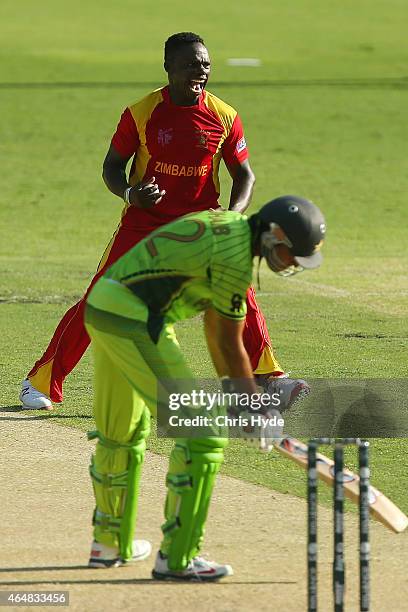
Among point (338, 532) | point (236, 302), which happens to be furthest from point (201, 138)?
point (338, 532)

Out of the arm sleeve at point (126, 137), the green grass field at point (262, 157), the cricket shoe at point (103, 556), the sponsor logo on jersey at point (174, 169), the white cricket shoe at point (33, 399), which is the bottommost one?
the cricket shoe at point (103, 556)

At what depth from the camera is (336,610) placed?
5.76 m

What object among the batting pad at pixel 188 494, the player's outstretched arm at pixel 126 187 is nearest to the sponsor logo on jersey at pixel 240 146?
the player's outstretched arm at pixel 126 187

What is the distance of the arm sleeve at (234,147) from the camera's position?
9.50 m

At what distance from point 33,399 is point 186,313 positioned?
11.5 ft

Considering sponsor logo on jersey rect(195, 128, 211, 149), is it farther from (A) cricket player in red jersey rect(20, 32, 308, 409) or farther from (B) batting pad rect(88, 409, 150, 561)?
(B) batting pad rect(88, 409, 150, 561)

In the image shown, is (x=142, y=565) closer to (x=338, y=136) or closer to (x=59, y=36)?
(x=338, y=136)

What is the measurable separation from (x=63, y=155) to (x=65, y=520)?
2006 cm

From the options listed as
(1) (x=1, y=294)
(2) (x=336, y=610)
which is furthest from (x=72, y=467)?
(1) (x=1, y=294)

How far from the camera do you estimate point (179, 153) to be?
368 inches

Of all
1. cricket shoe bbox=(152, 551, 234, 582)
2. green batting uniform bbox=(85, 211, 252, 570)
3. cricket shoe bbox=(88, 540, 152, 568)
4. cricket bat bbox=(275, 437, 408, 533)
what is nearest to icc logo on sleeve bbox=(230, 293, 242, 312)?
green batting uniform bbox=(85, 211, 252, 570)

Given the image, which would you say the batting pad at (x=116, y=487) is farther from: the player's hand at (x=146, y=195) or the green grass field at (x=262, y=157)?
the player's hand at (x=146, y=195)

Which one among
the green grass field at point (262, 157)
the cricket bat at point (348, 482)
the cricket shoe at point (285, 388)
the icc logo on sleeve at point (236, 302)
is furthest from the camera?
the green grass field at point (262, 157)

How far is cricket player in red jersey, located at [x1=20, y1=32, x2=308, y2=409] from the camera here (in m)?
9.24
